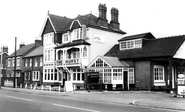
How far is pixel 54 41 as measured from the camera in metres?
37.8

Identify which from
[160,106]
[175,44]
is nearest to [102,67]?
[175,44]

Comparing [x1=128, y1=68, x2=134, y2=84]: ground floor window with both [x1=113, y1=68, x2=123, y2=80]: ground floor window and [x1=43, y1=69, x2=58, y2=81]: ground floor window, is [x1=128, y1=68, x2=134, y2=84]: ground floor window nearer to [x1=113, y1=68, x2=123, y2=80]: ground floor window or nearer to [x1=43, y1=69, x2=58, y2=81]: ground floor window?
[x1=113, y1=68, x2=123, y2=80]: ground floor window

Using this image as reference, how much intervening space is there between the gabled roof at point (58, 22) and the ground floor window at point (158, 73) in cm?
1727

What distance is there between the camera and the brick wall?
88.2ft

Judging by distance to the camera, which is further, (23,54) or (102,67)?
(23,54)

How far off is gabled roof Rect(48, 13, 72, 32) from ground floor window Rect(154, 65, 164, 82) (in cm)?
1727

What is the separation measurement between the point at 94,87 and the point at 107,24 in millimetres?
12185

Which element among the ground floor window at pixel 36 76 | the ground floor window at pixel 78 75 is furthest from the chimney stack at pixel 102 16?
the ground floor window at pixel 36 76

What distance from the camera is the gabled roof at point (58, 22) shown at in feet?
123

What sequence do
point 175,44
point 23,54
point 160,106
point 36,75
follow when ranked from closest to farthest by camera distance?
1. point 160,106
2. point 175,44
3. point 36,75
4. point 23,54

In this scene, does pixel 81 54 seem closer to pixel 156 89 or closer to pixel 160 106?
pixel 156 89

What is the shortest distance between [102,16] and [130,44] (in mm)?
7554

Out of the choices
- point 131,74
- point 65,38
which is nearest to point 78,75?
point 65,38

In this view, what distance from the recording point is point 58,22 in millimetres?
38938
